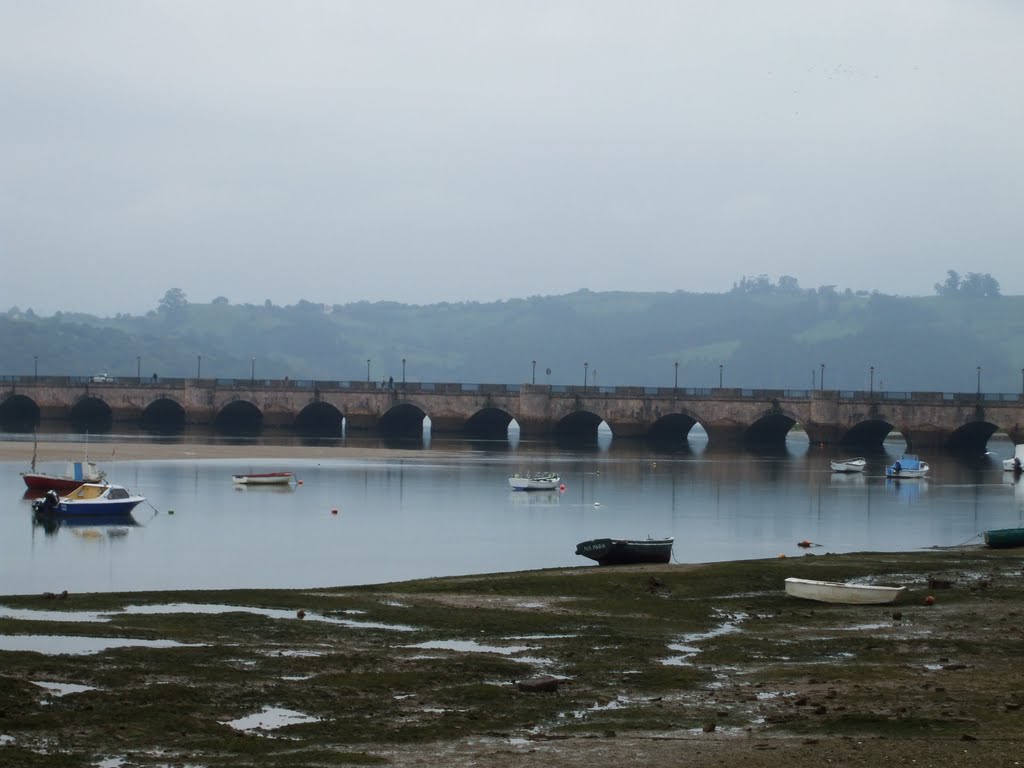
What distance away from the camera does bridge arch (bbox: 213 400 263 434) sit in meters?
131

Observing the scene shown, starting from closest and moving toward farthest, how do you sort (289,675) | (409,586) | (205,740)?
(205,740), (289,675), (409,586)

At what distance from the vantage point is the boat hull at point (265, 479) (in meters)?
71.7

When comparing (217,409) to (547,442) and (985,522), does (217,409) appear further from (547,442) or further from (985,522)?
(985,522)

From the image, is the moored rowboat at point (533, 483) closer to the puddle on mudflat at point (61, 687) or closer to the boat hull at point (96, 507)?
the boat hull at point (96, 507)

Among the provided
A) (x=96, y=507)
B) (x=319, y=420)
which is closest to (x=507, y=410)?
(x=319, y=420)

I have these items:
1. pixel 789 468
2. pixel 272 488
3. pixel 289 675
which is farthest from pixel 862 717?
pixel 789 468

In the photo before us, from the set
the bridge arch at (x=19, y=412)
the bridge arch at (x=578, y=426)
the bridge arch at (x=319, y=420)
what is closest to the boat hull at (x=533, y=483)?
the bridge arch at (x=578, y=426)

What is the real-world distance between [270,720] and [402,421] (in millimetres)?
115792

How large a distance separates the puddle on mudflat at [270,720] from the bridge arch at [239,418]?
112 m

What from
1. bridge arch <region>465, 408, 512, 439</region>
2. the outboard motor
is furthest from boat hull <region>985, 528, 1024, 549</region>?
bridge arch <region>465, 408, 512, 439</region>

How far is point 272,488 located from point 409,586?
37891mm

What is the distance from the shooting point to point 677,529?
181 feet

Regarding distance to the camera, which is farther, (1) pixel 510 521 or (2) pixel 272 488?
(2) pixel 272 488

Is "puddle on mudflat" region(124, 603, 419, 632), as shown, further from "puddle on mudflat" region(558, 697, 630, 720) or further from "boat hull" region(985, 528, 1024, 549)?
"boat hull" region(985, 528, 1024, 549)
